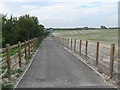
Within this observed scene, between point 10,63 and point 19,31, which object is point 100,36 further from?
point 10,63

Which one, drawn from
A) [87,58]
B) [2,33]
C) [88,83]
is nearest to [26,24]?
→ [2,33]

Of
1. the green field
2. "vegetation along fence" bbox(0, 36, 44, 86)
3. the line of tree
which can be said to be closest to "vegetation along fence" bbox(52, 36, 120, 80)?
"vegetation along fence" bbox(0, 36, 44, 86)

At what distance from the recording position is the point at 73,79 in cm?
677

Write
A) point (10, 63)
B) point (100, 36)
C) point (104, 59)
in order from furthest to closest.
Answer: point (100, 36)
point (104, 59)
point (10, 63)

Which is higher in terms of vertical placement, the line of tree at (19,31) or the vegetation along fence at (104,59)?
the line of tree at (19,31)

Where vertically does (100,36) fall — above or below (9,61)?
above

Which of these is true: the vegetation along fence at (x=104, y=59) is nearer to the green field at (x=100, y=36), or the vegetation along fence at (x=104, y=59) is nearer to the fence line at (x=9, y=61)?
the fence line at (x=9, y=61)

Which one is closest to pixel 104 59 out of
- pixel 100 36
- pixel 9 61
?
pixel 9 61

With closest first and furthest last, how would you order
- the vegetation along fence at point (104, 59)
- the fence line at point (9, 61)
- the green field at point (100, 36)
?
the fence line at point (9, 61)
the vegetation along fence at point (104, 59)
the green field at point (100, 36)

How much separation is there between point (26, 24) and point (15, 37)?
2.87 m

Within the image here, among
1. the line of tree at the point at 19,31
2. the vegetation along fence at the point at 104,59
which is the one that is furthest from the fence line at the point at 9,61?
the line of tree at the point at 19,31

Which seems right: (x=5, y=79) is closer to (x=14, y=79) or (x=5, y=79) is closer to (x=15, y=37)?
(x=14, y=79)

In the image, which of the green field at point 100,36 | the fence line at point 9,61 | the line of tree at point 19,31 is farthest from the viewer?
the green field at point 100,36

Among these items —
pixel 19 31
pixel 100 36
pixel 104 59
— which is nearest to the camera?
pixel 104 59
